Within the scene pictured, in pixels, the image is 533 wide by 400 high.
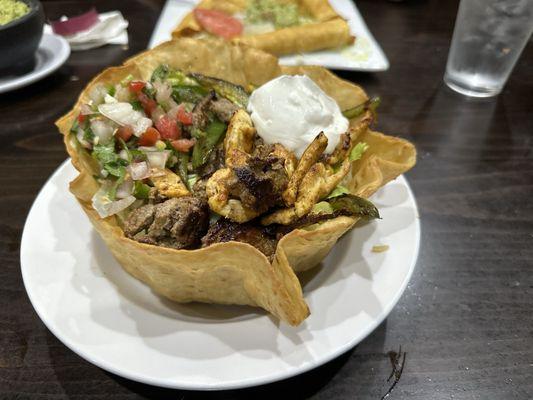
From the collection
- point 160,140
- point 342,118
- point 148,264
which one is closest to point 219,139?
point 160,140

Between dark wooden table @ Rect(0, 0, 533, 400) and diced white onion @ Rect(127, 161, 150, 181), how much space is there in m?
0.60

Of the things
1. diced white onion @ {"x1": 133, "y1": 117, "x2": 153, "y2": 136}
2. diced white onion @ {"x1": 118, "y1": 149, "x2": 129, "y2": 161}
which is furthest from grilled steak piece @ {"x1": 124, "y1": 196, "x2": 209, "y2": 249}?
diced white onion @ {"x1": 133, "y1": 117, "x2": 153, "y2": 136}

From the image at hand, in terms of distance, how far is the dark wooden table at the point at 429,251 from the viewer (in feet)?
4.58

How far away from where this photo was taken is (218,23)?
341cm

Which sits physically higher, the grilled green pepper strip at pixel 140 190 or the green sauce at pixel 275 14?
the grilled green pepper strip at pixel 140 190

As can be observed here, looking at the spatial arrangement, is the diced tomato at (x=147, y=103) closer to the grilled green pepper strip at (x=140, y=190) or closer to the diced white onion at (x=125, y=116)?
the diced white onion at (x=125, y=116)

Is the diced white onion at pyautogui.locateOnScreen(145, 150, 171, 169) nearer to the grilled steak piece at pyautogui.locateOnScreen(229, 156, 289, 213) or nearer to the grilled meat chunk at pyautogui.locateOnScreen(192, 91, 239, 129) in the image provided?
the grilled meat chunk at pyautogui.locateOnScreen(192, 91, 239, 129)

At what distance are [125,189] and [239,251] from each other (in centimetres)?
56

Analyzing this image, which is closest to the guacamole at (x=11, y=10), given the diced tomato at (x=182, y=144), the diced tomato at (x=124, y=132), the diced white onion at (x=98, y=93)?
the diced white onion at (x=98, y=93)

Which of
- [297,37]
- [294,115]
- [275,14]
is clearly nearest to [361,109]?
[294,115]

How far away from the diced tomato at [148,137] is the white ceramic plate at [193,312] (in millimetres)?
359

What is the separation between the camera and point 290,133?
166 centimetres

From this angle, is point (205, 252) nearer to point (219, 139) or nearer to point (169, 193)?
point (169, 193)

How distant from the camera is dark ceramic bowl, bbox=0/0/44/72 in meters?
2.58
